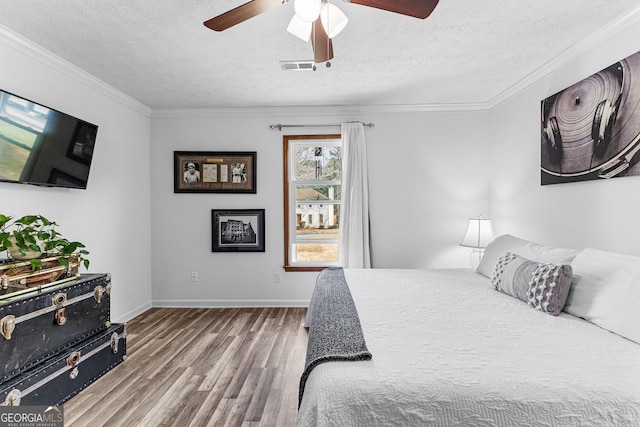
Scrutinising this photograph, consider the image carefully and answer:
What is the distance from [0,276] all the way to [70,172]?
127 centimetres

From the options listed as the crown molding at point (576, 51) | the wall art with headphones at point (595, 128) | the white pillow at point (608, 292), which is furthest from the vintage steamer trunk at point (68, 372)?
the crown molding at point (576, 51)

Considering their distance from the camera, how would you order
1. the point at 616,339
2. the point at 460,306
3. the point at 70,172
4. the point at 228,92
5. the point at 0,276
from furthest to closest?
the point at 228,92 < the point at 70,172 < the point at 460,306 < the point at 0,276 < the point at 616,339

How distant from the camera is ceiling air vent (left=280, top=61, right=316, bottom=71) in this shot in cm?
283

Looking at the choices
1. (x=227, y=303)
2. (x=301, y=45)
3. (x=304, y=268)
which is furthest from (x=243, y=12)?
(x=227, y=303)

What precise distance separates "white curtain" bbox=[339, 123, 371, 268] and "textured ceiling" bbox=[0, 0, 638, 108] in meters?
0.50

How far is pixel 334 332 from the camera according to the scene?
1.69 metres

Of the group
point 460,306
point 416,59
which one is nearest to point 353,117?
point 416,59

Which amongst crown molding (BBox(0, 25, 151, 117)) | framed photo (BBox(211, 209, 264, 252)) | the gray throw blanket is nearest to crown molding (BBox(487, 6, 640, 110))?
the gray throw blanket

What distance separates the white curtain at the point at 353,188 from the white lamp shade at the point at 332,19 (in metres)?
2.30

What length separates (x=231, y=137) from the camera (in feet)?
14.1

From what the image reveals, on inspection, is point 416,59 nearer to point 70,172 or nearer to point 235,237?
point 235,237

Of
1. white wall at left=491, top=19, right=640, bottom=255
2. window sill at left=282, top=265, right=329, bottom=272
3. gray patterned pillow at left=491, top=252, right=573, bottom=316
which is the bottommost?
window sill at left=282, top=265, right=329, bottom=272

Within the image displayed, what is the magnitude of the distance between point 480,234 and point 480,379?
2.77m

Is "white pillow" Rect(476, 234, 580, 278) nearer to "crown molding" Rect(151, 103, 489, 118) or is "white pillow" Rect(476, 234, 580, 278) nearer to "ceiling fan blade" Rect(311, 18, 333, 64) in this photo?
"crown molding" Rect(151, 103, 489, 118)
